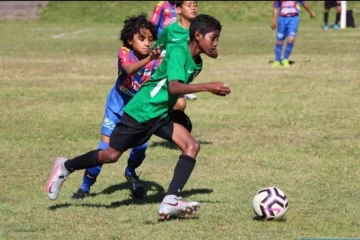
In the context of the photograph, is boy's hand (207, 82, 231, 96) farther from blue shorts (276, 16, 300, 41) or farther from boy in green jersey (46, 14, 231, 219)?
blue shorts (276, 16, 300, 41)

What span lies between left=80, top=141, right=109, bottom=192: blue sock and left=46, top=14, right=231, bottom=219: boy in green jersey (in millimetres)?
754

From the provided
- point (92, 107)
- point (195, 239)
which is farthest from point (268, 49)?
point (195, 239)

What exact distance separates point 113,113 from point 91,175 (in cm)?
61

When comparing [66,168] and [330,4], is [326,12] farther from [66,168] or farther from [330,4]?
[66,168]

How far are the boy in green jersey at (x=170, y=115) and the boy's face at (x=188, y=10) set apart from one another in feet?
10.4

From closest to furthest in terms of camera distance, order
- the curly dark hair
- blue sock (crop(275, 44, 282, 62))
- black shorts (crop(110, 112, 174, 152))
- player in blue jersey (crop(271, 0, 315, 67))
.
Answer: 1. black shorts (crop(110, 112, 174, 152))
2. the curly dark hair
3. player in blue jersey (crop(271, 0, 315, 67))
4. blue sock (crop(275, 44, 282, 62))

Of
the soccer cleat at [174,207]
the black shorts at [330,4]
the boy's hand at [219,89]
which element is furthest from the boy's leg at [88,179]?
the black shorts at [330,4]

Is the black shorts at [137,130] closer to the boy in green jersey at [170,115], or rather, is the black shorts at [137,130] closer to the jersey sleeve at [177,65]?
the boy in green jersey at [170,115]

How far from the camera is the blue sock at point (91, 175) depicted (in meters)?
8.18

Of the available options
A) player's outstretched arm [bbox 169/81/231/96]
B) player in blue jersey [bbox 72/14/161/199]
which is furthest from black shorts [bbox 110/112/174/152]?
player in blue jersey [bbox 72/14/161/199]

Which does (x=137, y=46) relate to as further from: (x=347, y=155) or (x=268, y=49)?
(x=268, y=49)

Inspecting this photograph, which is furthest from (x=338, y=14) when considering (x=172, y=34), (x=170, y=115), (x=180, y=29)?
(x=170, y=115)

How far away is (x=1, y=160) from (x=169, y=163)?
6.33ft

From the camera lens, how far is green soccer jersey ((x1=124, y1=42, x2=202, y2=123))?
23.2ft
